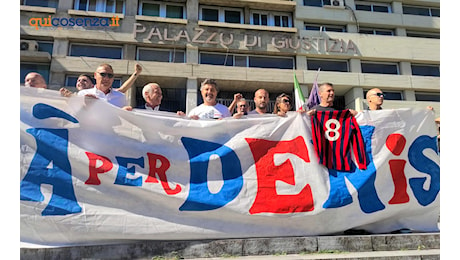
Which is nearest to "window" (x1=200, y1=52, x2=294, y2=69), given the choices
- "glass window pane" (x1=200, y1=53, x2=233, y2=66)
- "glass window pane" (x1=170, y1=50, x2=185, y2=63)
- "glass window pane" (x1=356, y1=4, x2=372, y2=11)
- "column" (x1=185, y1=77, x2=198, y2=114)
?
"glass window pane" (x1=200, y1=53, x2=233, y2=66)

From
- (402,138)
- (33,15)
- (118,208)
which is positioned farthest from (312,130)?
(33,15)

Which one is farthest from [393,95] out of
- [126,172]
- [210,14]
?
[126,172]

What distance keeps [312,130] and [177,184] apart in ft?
6.00

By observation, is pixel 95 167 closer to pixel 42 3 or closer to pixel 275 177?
pixel 275 177

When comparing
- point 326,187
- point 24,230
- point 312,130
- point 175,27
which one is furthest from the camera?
point 175,27

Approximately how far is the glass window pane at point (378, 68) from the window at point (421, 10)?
4.81 meters

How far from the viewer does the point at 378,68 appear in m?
18.0

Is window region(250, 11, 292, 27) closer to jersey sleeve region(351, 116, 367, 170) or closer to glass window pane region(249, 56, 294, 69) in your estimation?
glass window pane region(249, 56, 294, 69)

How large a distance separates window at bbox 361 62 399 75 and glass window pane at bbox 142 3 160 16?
13.0m

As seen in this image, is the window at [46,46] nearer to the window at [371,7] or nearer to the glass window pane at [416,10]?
the window at [371,7]

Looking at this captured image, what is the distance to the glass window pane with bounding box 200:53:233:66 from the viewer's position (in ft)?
54.2

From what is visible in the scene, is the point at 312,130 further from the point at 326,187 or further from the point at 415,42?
the point at 415,42

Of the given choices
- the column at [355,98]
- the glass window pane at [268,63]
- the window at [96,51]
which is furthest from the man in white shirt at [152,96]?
the column at [355,98]

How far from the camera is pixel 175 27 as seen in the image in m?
16.4
